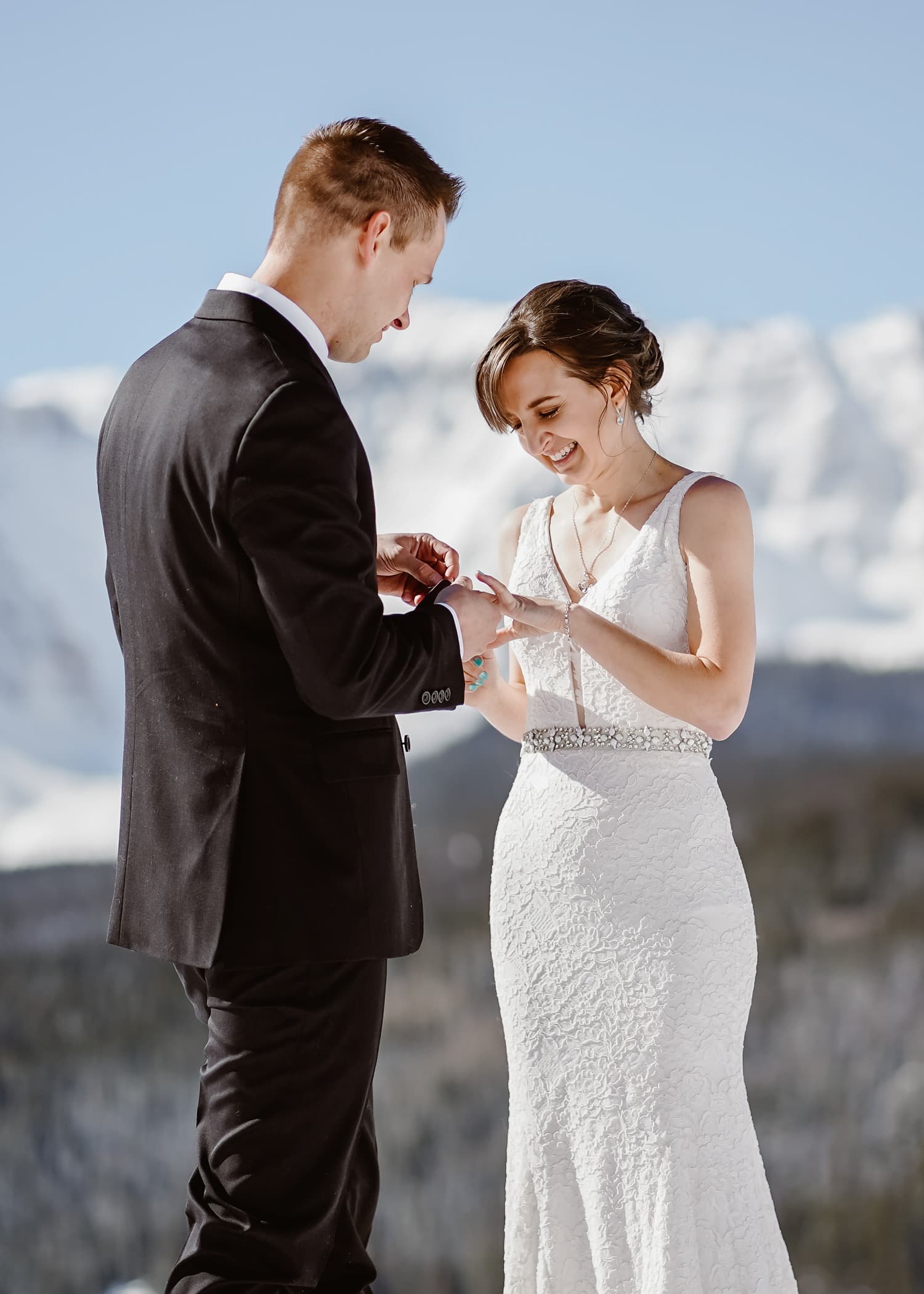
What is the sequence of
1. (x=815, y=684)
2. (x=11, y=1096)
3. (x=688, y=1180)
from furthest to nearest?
(x=815, y=684) < (x=11, y=1096) < (x=688, y=1180)

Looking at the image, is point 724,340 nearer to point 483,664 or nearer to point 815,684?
point 815,684

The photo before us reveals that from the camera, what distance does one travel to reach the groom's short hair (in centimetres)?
146

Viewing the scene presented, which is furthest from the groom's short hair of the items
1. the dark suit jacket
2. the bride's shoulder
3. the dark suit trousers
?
the dark suit trousers

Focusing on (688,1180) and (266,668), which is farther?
(688,1180)

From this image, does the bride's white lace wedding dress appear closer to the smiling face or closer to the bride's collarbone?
the bride's collarbone

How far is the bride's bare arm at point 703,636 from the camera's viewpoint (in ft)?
5.67

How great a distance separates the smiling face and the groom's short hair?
1.25 feet

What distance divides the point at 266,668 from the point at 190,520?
176 millimetres

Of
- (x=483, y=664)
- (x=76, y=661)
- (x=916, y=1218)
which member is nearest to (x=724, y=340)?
(x=76, y=661)

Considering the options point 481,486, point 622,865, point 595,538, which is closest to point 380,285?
point 595,538

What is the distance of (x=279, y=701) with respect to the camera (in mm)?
1396

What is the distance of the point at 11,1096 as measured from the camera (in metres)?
4.89

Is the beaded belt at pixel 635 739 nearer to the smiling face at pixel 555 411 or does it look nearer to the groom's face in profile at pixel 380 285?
the smiling face at pixel 555 411

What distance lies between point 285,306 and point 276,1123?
2.95 ft
